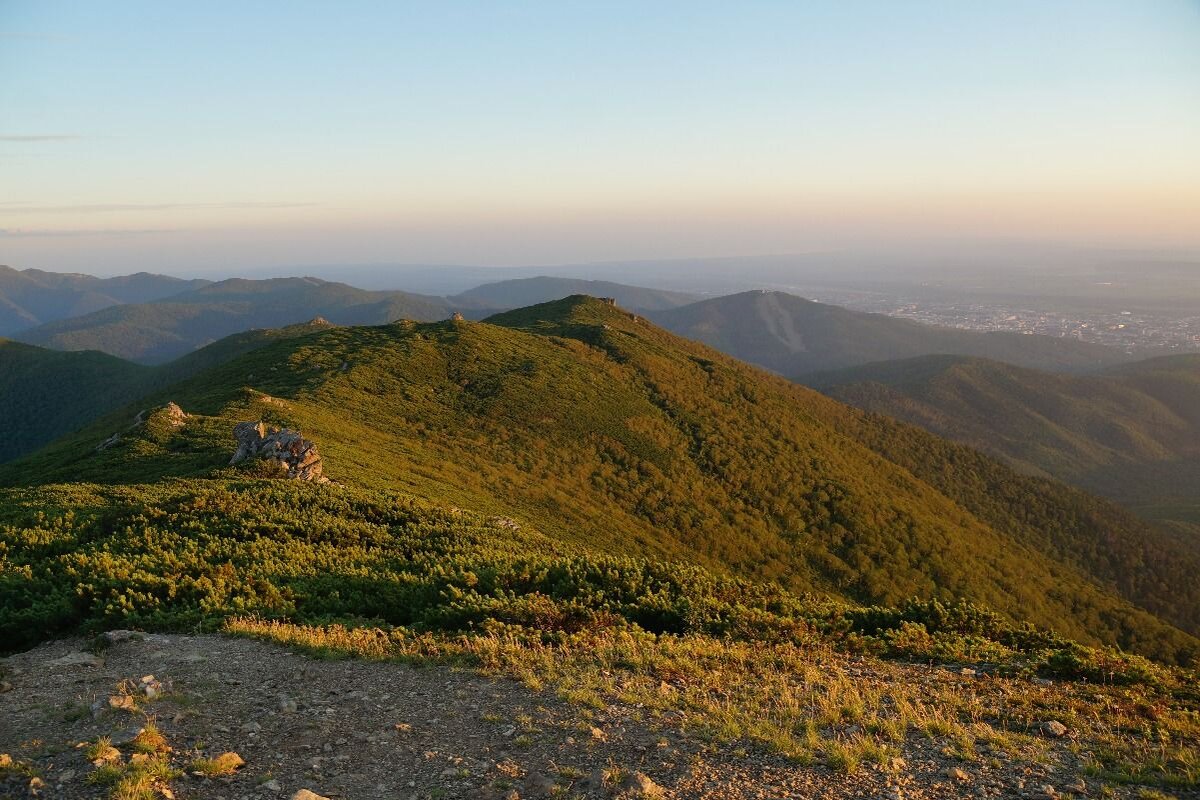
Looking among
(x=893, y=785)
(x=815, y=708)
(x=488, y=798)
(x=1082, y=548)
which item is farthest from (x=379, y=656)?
(x=1082, y=548)

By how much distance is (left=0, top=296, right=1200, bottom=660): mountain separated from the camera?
36750 millimetres

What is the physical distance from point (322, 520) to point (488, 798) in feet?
49.1

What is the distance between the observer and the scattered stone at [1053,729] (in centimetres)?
931

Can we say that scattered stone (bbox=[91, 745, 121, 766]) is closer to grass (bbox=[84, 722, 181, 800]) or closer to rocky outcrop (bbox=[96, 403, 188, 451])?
grass (bbox=[84, 722, 181, 800])

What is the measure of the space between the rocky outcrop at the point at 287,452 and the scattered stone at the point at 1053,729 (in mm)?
25629

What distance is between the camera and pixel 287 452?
27.1m

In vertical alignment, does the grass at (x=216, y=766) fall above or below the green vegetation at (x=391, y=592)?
above

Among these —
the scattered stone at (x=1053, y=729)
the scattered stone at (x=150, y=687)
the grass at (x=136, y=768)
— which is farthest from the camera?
the scattered stone at (x=1053, y=729)

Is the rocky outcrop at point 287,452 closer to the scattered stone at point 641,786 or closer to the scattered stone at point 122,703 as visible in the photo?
the scattered stone at point 122,703

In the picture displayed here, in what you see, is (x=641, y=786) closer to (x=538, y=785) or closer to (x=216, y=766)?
(x=538, y=785)

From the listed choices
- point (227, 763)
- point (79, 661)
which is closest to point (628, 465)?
point (79, 661)

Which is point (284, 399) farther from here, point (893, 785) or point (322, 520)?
point (893, 785)

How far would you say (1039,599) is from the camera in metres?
62.8

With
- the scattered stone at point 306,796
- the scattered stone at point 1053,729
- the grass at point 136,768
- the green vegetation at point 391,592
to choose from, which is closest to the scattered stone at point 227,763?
the grass at point 136,768
